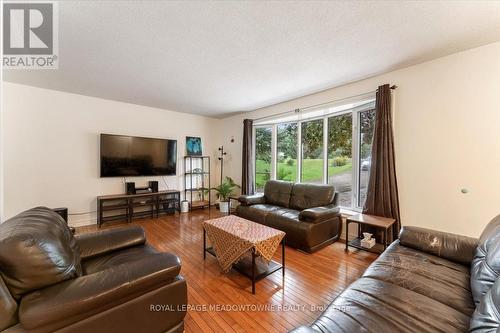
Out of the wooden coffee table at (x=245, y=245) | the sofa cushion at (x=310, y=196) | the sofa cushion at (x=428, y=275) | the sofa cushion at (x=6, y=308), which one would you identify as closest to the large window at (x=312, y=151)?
the sofa cushion at (x=310, y=196)

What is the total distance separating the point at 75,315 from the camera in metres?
1.00

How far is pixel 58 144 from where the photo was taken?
12.1 feet

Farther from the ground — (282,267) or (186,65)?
(186,65)

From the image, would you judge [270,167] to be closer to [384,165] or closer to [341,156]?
[341,156]

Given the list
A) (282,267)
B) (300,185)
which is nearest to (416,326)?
(282,267)

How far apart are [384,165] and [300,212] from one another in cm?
131

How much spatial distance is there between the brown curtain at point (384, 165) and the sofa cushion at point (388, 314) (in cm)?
170

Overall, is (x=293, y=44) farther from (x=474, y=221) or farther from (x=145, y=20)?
(x=474, y=221)

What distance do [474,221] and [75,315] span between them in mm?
3598

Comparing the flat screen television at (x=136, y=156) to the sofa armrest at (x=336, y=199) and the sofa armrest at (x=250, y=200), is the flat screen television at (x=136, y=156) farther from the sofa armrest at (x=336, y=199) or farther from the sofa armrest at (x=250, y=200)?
the sofa armrest at (x=336, y=199)

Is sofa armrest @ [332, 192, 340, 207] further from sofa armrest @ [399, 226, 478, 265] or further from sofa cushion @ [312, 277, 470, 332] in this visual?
sofa cushion @ [312, 277, 470, 332]

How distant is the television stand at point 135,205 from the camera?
13.0 ft

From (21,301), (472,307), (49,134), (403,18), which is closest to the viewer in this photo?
(21,301)

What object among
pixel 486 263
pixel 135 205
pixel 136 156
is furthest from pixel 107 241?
pixel 136 156
